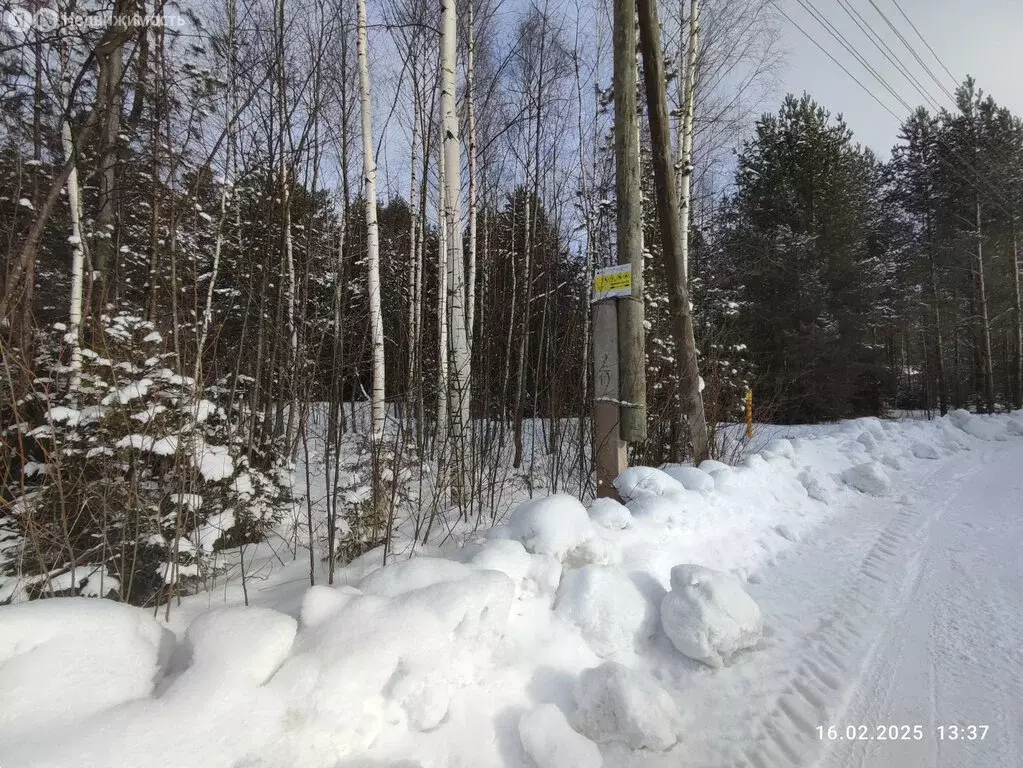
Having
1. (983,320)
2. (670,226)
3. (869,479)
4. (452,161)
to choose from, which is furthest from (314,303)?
(983,320)

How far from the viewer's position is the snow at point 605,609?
202 centimetres

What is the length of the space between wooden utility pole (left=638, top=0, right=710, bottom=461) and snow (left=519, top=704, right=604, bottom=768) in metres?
3.67

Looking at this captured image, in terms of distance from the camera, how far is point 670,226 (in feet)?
16.1

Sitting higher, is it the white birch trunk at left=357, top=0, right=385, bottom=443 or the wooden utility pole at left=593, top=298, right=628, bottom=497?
the white birch trunk at left=357, top=0, right=385, bottom=443

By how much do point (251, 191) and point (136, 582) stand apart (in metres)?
2.89

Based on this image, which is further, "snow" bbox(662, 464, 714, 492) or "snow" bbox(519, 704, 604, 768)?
"snow" bbox(662, 464, 714, 492)

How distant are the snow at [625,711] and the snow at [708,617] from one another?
0.34 m

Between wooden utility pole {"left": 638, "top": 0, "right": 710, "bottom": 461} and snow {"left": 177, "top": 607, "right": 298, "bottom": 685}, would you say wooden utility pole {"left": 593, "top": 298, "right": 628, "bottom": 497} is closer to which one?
wooden utility pole {"left": 638, "top": 0, "right": 710, "bottom": 461}

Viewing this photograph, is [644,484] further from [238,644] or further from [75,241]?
[75,241]

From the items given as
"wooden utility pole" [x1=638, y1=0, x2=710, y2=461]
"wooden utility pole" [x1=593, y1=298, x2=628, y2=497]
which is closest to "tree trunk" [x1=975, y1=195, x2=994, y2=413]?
"wooden utility pole" [x1=638, y1=0, x2=710, y2=461]

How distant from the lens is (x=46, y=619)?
1395mm

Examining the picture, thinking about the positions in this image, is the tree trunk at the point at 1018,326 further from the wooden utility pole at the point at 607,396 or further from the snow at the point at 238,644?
the snow at the point at 238,644

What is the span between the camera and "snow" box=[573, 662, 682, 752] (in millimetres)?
1570

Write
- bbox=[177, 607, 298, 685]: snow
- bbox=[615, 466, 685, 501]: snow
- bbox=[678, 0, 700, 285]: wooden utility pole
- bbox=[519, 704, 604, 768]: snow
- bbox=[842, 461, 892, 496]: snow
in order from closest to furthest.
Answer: bbox=[177, 607, 298, 685]: snow → bbox=[519, 704, 604, 768]: snow → bbox=[615, 466, 685, 501]: snow → bbox=[842, 461, 892, 496]: snow → bbox=[678, 0, 700, 285]: wooden utility pole
